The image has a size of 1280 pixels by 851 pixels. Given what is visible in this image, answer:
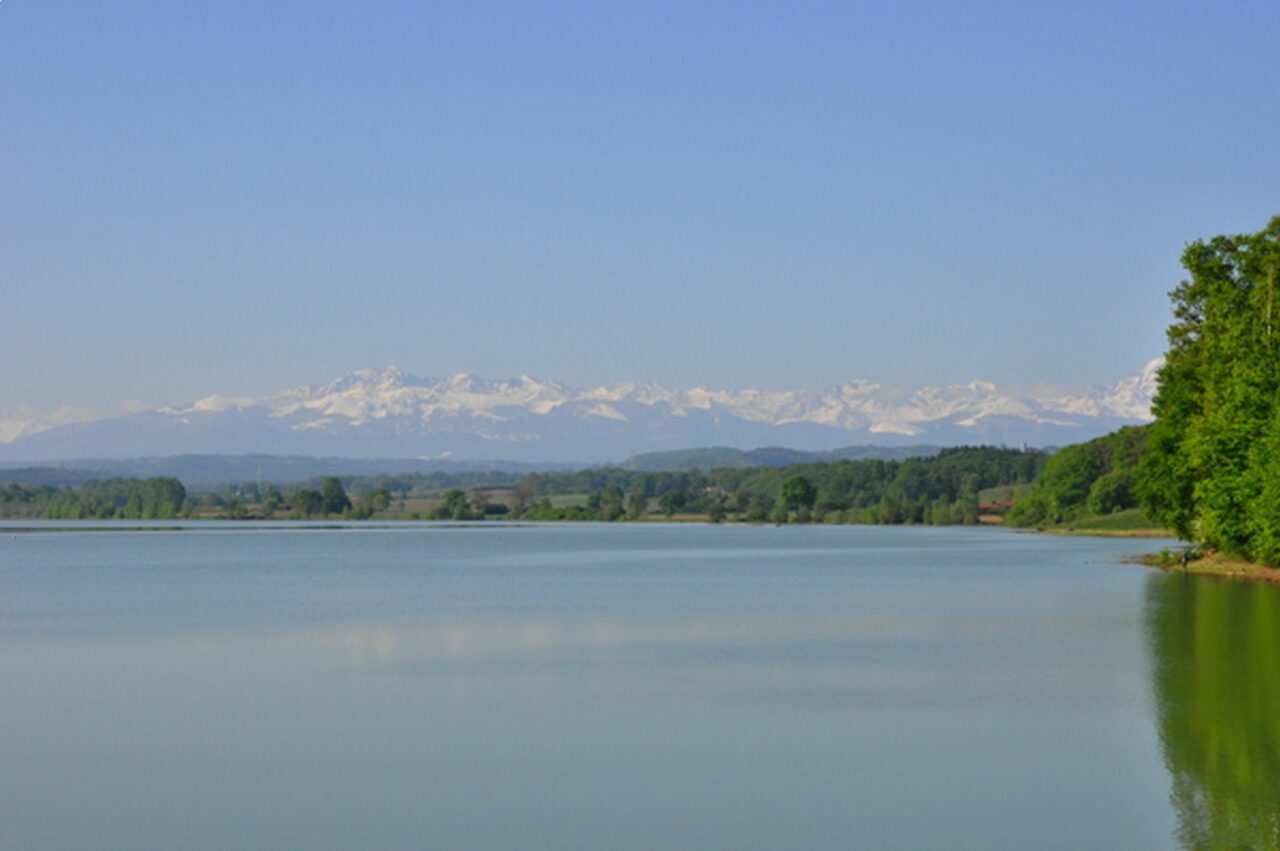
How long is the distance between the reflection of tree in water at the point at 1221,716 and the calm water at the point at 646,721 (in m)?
0.06

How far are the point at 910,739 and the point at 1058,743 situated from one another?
5.59ft

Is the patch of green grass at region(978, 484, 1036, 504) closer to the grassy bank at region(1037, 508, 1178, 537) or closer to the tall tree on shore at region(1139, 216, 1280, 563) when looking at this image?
the grassy bank at region(1037, 508, 1178, 537)

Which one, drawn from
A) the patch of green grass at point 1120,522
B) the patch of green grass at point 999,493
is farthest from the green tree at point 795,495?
the patch of green grass at point 1120,522

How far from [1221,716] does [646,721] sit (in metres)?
7.19

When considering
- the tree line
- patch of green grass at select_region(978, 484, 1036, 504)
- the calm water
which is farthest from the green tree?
the calm water

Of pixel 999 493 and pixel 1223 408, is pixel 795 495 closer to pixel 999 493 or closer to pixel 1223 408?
pixel 999 493

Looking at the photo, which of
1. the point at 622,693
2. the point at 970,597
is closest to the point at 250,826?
the point at 622,693

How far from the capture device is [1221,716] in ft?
74.0

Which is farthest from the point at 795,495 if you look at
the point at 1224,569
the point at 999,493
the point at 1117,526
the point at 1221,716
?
the point at 1221,716

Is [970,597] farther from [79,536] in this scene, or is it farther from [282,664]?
[79,536]

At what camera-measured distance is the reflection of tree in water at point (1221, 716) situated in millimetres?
16172

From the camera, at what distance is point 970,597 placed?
48.6 m

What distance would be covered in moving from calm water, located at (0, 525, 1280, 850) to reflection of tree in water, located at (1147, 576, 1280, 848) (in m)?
0.06

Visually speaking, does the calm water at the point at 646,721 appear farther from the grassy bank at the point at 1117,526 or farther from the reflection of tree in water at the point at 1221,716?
the grassy bank at the point at 1117,526
